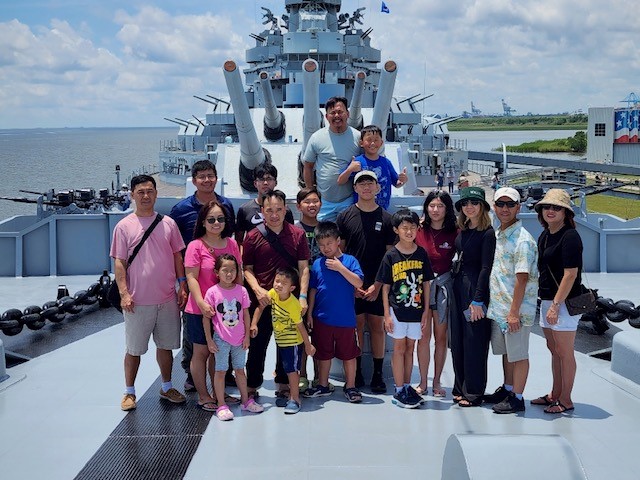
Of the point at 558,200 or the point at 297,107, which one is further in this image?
the point at 297,107

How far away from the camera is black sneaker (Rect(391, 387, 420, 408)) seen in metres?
3.81

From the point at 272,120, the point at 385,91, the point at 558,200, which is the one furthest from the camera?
the point at 272,120

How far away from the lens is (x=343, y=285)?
12.5 ft

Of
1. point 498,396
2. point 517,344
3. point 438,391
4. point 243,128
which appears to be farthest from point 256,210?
point 243,128

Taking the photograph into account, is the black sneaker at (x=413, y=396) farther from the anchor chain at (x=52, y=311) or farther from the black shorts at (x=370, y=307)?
the anchor chain at (x=52, y=311)

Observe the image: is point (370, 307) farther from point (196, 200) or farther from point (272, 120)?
point (272, 120)

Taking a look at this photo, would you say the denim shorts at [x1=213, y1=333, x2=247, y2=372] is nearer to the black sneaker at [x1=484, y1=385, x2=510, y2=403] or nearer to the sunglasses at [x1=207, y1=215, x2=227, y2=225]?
the sunglasses at [x1=207, y1=215, x2=227, y2=225]

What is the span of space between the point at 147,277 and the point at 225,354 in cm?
60

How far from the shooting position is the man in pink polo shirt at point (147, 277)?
368 cm

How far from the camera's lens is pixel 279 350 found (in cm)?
379

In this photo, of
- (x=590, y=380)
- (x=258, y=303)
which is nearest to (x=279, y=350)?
(x=258, y=303)

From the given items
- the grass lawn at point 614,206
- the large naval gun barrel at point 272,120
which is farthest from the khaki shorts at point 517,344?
the grass lawn at point 614,206

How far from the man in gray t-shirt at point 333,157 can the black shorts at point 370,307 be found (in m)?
0.56

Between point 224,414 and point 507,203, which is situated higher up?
point 507,203
